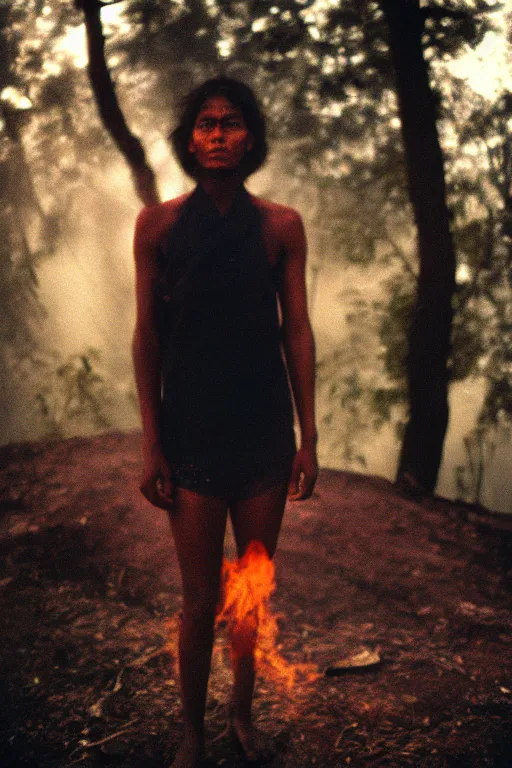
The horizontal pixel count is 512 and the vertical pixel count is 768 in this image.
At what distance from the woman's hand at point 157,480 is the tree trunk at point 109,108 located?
3.84 metres

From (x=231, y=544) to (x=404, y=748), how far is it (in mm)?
2465

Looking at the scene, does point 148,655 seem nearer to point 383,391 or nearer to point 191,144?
point 191,144

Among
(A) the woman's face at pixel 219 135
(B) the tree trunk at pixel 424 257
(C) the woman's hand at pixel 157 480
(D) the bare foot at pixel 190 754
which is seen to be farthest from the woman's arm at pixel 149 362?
(B) the tree trunk at pixel 424 257

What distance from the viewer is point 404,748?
2.52 m

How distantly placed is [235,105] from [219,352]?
879 millimetres

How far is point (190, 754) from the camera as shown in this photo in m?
2.24

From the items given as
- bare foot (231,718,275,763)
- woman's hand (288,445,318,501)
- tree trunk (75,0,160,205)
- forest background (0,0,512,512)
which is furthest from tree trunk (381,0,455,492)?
woman's hand (288,445,318,501)

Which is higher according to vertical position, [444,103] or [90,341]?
[444,103]

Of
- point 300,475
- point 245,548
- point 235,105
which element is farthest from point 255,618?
point 235,105

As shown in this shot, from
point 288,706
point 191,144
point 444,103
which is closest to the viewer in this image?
point 191,144

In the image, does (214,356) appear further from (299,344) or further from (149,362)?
(299,344)

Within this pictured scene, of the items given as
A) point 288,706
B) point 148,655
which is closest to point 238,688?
point 288,706

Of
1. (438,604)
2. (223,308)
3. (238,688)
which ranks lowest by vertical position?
(438,604)

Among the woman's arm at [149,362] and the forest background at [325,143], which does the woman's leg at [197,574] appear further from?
the forest background at [325,143]
